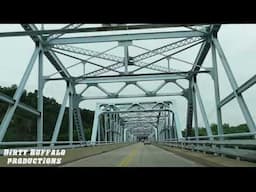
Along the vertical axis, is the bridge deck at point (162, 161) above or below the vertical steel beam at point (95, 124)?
below

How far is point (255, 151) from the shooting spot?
12797 mm

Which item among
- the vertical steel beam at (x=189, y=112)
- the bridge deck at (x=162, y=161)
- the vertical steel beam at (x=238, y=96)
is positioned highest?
the vertical steel beam at (x=189, y=112)

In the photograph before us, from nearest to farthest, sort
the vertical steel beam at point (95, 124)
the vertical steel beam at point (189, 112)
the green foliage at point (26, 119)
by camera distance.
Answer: the green foliage at point (26, 119) → the vertical steel beam at point (189, 112) → the vertical steel beam at point (95, 124)

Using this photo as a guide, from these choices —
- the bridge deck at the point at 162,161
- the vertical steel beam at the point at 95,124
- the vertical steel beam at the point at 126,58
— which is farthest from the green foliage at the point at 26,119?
the vertical steel beam at the point at 95,124

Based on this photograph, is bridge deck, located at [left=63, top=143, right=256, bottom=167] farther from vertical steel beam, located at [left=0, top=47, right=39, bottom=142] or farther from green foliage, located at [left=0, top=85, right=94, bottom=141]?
green foliage, located at [left=0, top=85, right=94, bottom=141]

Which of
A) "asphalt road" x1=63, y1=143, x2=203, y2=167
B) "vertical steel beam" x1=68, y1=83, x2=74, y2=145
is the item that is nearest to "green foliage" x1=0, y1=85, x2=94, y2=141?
"vertical steel beam" x1=68, y1=83, x2=74, y2=145

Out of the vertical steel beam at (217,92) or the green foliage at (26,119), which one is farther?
the green foliage at (26,119)

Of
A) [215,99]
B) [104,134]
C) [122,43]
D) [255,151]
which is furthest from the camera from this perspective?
[104,134]

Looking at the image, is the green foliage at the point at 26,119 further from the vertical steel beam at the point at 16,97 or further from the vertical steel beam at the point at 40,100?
the vertical steel beam at the point at 40,100

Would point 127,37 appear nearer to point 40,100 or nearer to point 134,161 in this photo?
point 40,100

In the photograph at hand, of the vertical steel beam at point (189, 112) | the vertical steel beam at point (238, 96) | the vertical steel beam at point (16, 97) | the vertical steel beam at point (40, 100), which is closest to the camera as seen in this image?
the vertical steel beam at point (238, 96)
